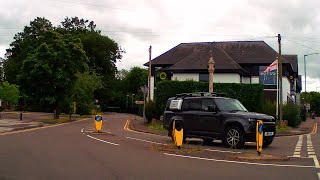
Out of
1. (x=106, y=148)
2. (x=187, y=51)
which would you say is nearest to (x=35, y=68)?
(x=187, y=51)

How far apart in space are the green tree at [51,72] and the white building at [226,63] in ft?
35.8

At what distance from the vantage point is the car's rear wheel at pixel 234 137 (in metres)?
15.8

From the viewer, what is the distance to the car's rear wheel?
15797 millimetres

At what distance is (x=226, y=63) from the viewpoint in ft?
156

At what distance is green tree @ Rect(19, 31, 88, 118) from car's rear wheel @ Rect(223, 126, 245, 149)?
26.8 meters

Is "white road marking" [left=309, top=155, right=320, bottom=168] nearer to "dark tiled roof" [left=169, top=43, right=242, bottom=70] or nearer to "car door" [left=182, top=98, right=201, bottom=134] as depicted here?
"car door" [left=182, top=98, right=201, bottom=134]

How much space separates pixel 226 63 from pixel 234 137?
3211cm

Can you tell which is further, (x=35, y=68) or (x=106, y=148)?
(x=35, y=68)

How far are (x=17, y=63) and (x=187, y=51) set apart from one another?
36.3 m

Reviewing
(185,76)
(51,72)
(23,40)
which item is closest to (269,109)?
(185,76)

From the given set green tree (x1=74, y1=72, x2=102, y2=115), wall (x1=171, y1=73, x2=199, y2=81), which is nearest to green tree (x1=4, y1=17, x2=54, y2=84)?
green tree (x1=74, y1=72, x2=102, y2=115)

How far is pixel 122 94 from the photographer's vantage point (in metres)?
105

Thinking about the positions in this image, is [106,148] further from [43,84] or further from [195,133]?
[43,84]

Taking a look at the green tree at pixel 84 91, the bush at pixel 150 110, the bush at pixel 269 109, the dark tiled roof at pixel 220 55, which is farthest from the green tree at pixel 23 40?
the bush at pixel 269 109
